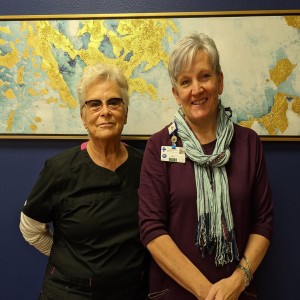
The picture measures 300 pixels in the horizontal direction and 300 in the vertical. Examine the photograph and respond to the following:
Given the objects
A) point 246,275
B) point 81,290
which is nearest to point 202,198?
point 246,275

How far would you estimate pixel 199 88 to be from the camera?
4.01ft

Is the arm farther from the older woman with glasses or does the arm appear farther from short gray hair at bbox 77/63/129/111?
short gray hair at bbox 77/63/129/111

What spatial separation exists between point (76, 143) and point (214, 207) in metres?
0.87

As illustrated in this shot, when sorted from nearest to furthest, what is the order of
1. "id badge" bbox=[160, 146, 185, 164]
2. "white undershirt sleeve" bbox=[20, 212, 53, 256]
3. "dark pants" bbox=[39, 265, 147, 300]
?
"id badge" bbox=[160, 146, 185, 164], "dark pants" bbox=[39, 265, 147, 300], "white undershirt sleeve" bbox=[20, 212, 53, 256]

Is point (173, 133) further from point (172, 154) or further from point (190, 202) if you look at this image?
point (190, 202)

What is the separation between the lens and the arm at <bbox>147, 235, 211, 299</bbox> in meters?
1.19

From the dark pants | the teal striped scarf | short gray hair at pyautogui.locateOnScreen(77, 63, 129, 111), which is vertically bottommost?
the dark pants

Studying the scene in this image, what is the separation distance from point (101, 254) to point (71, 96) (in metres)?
0.81

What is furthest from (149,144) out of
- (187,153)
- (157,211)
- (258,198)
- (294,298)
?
(294,298)

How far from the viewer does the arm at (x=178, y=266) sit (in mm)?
1187

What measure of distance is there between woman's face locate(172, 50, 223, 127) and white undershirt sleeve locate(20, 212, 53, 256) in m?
0.85

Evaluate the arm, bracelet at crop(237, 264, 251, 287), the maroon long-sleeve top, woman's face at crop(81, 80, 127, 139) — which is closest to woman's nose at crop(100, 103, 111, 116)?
woman's face at crop(81, 80, 127, 139)

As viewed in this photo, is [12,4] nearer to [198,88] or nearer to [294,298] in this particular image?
[198,88]

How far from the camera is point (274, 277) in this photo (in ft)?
5.74
